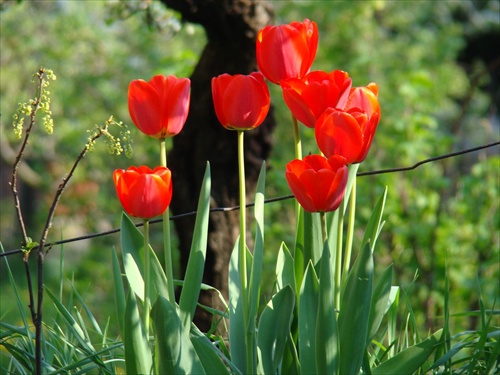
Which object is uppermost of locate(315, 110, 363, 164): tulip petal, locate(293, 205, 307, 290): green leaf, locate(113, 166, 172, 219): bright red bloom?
locate(315, 110, 363, 164): tulip petal

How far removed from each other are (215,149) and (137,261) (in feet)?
4.15

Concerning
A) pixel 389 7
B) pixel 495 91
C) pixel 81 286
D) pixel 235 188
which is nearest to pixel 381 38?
pixel 389 7

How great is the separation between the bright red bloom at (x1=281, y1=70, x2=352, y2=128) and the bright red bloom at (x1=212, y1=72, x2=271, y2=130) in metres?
0.04

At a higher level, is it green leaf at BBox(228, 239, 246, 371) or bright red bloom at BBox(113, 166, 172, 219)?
bright red bloom at BBox(113, 166, 172, 219)

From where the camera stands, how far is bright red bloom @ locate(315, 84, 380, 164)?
4.01ft

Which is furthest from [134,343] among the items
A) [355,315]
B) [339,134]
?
[339,134]

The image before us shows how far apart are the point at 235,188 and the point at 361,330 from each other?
5.00 ft

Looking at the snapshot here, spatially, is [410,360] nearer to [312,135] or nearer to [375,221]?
[375,221]

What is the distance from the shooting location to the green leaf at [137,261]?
1.40 metres

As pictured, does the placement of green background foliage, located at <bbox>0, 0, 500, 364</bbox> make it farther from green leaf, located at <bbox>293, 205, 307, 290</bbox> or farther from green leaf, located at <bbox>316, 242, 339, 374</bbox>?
green leaf, located at <bbox>316, 242, 339, 374</bbox>

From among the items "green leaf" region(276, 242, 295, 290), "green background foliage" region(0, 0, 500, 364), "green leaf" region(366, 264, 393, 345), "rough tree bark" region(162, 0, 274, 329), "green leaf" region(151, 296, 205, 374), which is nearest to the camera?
"green leaf" region(151, 296, 205, 374)

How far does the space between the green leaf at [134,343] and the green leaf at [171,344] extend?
21 mm

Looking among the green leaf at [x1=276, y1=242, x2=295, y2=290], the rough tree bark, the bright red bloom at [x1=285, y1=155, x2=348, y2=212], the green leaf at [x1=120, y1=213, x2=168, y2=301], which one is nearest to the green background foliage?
the rough tree bark

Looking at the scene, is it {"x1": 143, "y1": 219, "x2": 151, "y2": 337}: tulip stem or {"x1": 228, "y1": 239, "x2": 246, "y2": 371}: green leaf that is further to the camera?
{"x1": 228, "y1": 239, "x2": 246, "y2": 371}: green leaf
